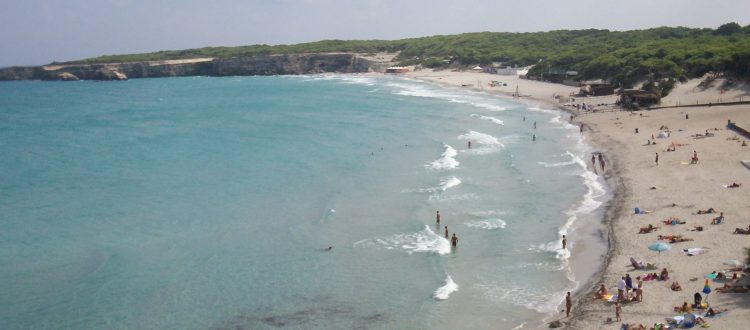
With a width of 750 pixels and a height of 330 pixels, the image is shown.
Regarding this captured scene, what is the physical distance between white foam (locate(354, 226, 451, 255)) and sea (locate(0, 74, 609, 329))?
0.43 ft

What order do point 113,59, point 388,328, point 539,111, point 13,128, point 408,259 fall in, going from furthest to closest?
point 113,59 → point 13,128 → point 539,111 → point 408,259 → point 388,328

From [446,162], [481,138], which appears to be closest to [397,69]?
[481,138]

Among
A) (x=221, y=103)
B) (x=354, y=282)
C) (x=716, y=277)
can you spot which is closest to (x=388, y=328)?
(x=354, y=282)

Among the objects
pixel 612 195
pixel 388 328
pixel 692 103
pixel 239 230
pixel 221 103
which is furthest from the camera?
pixel 221 103

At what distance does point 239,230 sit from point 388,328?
43.5 feet

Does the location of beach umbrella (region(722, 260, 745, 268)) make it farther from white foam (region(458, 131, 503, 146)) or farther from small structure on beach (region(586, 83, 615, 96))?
small structure on beach (region(586, 83, 615, 96))

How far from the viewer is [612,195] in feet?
114

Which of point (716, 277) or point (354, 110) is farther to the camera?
point (354, 110)

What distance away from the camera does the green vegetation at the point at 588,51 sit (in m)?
70.8

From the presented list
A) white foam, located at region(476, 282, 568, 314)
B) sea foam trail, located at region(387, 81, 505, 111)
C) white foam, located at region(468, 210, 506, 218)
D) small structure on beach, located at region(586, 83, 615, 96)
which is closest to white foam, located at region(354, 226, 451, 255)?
white foam, located at region(468, 210, 506, 218)

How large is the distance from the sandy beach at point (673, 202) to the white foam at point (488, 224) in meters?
4.79

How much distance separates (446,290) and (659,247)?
29.3ft

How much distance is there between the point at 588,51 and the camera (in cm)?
10431

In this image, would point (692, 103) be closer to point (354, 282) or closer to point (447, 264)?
point (447, 264)
